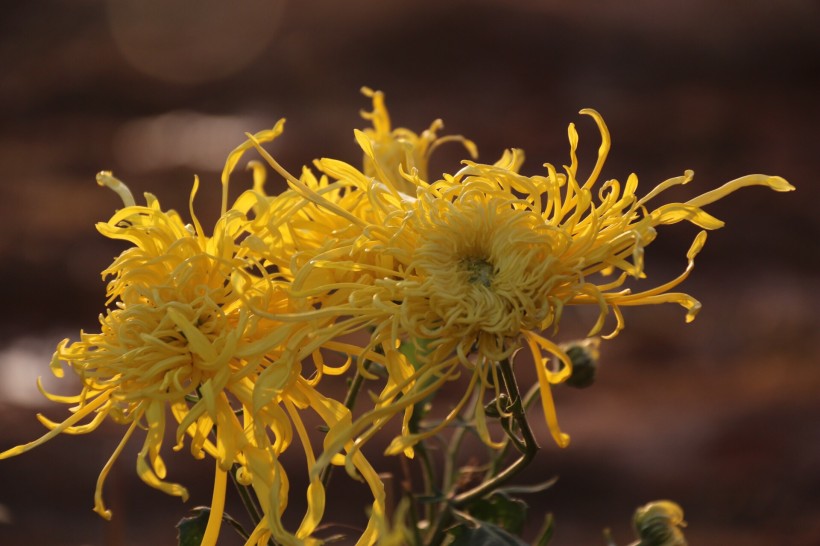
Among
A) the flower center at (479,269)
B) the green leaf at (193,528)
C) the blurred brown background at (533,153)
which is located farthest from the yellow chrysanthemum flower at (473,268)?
the blurred brown background at (533,153)

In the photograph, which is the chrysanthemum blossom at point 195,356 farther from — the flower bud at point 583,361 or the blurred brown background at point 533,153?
the blurred brown background at point 533,153

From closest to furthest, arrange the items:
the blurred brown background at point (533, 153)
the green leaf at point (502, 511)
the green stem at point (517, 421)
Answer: the green stem at point (517, 421), the green leaf at point (502, 511), the blurred brown background at point (533, 153)

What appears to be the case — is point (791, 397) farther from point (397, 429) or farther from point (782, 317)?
point (397, 429)

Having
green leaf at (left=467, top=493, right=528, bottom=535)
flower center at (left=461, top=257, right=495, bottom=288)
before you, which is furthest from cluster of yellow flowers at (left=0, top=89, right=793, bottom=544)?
green leaf at (left=467, top=493, right=528, bottom=535)

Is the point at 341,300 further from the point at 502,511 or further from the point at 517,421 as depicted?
the point at 502,511

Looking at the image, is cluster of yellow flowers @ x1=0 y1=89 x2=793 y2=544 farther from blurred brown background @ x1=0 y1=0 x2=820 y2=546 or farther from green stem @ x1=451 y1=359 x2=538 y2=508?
blurred brown background @ x1=0 y1=0 x2=820 y2=546

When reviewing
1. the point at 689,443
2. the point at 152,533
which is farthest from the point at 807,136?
the point at 152,533

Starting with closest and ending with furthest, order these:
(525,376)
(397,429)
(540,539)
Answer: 1. (540,539)
2. (397,429)
3. (525,376)

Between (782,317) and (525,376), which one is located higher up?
(782,317)
